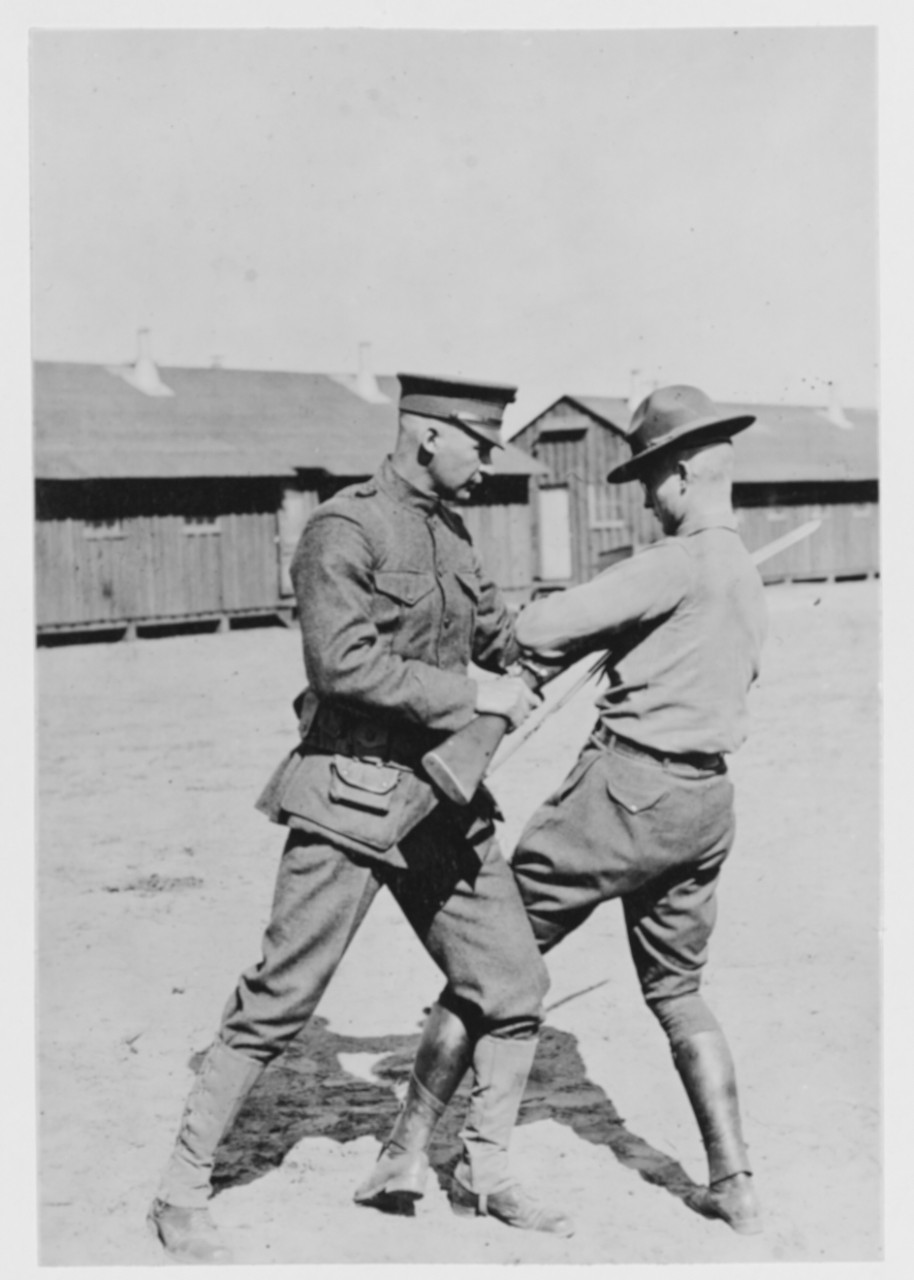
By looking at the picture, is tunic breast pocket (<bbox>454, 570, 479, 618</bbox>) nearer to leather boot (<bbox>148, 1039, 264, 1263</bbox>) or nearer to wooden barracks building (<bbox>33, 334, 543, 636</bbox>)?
leather boot (<bbox>148, 1039, 264, 1263</bbox>)

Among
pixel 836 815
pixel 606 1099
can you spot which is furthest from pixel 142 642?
pixel 606 1099

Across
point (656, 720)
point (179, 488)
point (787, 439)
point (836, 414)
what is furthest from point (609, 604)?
point (836, 414)

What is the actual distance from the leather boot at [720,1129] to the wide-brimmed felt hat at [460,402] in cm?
170

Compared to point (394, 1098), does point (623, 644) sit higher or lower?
higher

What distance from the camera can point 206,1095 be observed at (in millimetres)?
3604

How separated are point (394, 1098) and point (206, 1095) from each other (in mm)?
1231

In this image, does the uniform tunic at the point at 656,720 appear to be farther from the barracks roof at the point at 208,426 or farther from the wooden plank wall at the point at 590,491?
the wooden plank wall at the point at 590,491

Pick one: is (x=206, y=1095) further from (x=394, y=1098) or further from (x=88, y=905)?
(x=88, y=905)

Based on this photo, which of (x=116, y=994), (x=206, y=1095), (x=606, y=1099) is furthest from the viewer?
(x=116, y=994)

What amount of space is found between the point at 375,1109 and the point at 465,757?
167 cm

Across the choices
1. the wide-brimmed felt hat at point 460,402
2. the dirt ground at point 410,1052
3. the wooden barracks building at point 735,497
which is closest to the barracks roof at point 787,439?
the wooden barracks building at point 735,497

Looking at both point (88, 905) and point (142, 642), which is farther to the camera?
point (142, 642)

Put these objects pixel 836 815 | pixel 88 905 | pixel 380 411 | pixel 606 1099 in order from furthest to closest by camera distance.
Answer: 1. pixel 380 411
2. pixel 836 815
3. pixel 88 905
4. pixel 606 1099

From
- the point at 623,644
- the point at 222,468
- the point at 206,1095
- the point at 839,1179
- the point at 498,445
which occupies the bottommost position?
the point at 839,1179
